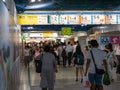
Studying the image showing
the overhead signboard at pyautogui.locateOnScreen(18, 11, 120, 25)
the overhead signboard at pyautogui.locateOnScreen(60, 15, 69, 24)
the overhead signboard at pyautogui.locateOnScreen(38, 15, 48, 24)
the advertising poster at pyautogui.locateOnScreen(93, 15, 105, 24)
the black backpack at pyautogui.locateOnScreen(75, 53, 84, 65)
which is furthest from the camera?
the overhead signboard at pyautogui.locateOnScreen(60, 15, 69, 24)

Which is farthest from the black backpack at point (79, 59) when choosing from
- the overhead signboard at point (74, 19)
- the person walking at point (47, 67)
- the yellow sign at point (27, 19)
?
the overhead signboard at point (74, 19)

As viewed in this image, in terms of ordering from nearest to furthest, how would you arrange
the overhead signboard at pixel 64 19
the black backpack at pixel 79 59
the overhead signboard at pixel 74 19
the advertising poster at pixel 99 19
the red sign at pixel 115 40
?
1. the black backpack at pixel 79 59
2. the red sign at pixel 115 40
3. the advertising poster at pixel 99 19
4. the overhead signboard at pixel 64 19
5. the overhead signboard at pixel 74 19

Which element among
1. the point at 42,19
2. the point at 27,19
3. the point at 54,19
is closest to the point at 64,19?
the point at 54,19

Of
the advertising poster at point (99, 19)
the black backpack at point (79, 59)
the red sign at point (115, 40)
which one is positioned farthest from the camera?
the advertising poster at point (99, 19)

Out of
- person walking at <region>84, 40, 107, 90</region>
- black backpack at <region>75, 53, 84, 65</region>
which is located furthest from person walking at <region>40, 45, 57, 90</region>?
black backpack at <region>75, 53, 84, 65</region>

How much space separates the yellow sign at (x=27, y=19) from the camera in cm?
2831

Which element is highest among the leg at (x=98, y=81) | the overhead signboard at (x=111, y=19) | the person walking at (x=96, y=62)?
the overhead signboard at (x=111, y=19)

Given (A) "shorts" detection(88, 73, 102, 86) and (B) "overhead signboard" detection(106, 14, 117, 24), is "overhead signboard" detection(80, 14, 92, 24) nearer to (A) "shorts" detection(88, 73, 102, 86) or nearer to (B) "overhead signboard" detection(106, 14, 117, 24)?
(B) "overhead signboard" detection(106, 14, 117, 24)

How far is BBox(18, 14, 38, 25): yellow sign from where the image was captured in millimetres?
28312

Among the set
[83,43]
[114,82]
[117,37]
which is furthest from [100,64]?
[83,43]

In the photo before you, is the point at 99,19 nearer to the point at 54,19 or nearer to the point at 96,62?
the point at 54,19

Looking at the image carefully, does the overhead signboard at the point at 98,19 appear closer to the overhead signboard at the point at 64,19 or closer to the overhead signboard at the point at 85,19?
the overhead signboard at the point at 85,19

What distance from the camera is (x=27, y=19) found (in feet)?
93.5

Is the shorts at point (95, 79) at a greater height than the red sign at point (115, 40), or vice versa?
the red sign at point (115, 40)
